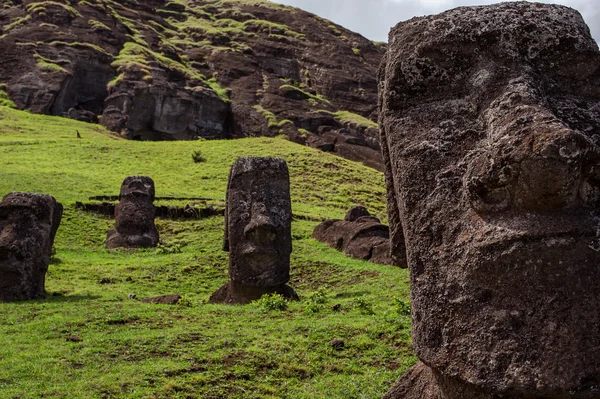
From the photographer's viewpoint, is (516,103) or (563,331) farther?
(516,103)

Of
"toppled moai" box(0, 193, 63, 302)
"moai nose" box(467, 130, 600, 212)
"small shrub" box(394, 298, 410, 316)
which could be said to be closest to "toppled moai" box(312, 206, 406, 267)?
"small shrub" box(394, 298, 410, 316)

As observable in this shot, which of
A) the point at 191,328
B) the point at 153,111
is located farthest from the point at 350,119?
the point at 191,328

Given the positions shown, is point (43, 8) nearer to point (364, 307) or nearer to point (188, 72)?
point (188, 72)

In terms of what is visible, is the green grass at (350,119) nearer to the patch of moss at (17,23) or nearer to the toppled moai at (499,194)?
the patch of moss at (17,23)

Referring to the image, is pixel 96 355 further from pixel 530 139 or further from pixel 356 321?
pixel 530 139

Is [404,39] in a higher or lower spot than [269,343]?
higher

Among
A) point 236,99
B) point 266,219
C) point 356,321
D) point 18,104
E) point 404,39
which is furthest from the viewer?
point 236,99

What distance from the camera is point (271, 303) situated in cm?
1023

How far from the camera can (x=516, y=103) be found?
254 cm

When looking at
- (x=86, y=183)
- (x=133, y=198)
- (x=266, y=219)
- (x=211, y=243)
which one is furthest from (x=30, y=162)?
(x=266, y=219)

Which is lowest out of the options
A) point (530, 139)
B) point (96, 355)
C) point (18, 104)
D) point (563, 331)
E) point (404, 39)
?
point (96, 355)

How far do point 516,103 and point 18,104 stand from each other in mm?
56587

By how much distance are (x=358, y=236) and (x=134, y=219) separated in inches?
269

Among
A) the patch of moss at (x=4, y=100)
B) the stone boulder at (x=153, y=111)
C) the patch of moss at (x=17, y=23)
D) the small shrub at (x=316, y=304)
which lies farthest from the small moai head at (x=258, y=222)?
the patch of moss at (x=17, y=23)
